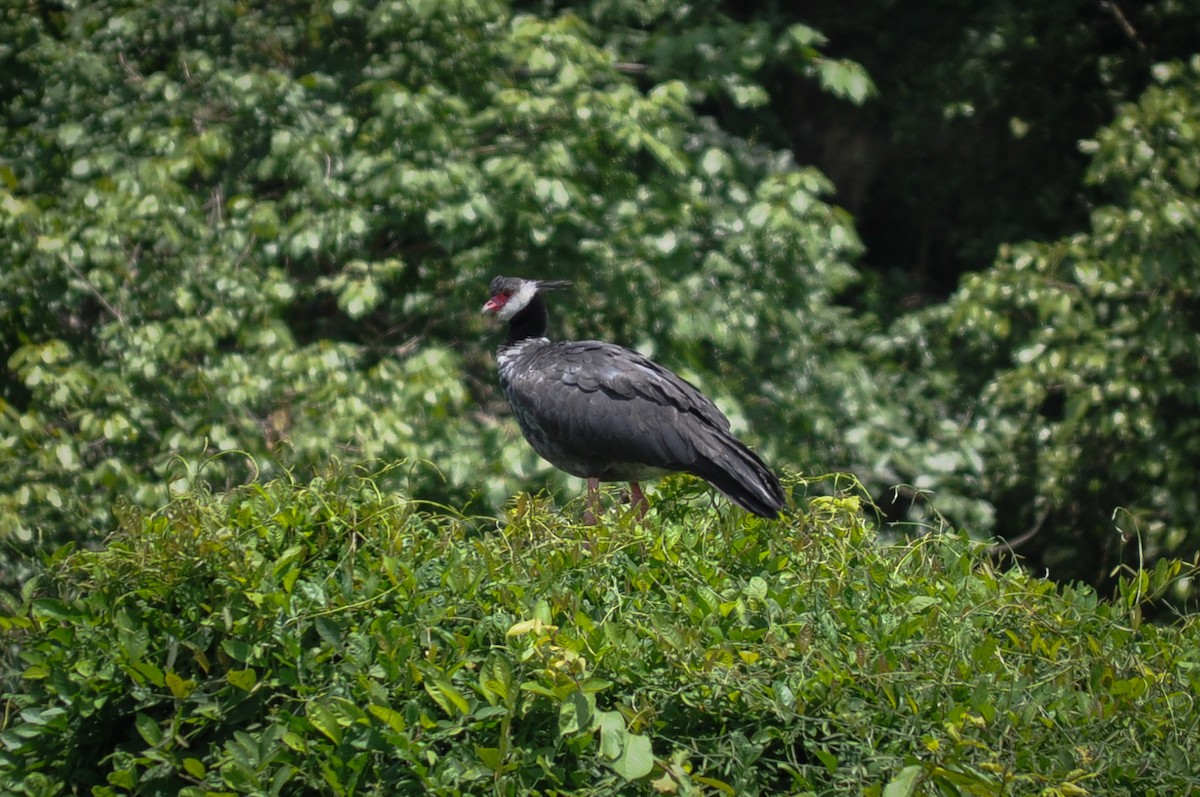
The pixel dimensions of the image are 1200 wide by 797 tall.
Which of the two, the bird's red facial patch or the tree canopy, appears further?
the tree canopy

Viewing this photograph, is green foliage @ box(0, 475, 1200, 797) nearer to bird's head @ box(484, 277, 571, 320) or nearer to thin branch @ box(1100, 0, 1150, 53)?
bird's head @ box(484, 277, 571, 320)

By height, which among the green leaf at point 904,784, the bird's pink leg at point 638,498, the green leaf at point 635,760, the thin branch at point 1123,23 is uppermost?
the green leaf at point 904,784

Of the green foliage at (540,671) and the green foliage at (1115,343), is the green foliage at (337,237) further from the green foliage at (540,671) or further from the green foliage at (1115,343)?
the green foliage at (540,671)

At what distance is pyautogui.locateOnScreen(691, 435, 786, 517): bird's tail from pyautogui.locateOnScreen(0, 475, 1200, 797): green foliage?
897 millimetres

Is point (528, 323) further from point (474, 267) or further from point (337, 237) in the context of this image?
point (337, 237)

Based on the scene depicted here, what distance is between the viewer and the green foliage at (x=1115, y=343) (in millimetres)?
7109

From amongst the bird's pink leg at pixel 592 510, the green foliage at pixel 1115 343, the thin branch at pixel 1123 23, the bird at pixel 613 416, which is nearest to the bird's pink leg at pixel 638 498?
the bird at pixel 613 416

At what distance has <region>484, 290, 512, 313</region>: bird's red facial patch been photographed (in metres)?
5.87

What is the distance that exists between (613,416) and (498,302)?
113 cm

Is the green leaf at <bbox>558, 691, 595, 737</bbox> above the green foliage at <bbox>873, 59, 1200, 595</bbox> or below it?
above

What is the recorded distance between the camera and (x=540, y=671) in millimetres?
2482

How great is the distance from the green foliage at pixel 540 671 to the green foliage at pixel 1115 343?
4.40 meters

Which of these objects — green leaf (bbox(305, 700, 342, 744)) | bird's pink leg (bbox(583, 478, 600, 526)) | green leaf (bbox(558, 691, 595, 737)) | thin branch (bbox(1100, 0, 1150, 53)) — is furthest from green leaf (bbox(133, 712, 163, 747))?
thin branch (bbox(1100, 0, 1150, 53))

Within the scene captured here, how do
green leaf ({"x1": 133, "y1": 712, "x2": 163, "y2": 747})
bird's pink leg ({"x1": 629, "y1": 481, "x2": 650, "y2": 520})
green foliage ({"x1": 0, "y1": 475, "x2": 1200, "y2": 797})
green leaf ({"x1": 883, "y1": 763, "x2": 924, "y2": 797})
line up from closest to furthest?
green leaf ({"x1": 883, "y1": 763, "x2": 924, "y2": 797}) < green foliage ({"x1": 0, "y1": 475, "x2": 1200, "y2": 797}) < green leaf ({"x1": 133, "y1": 712, "x2": 163, "y2": 747}) < bird's pink leg ({"x1": 629, "y1": 481, "x2": 650, "y2": 520})
